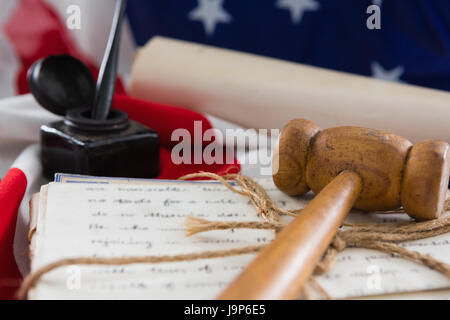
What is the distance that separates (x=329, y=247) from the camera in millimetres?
568

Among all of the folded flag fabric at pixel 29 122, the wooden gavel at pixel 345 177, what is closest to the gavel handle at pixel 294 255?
the wooden gavel at pixel 345 177

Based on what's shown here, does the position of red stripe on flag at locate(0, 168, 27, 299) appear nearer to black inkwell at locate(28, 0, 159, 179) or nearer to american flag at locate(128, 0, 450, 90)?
black inkwell at locate(28, 0, 159, 179)

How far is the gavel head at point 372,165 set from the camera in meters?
0.62

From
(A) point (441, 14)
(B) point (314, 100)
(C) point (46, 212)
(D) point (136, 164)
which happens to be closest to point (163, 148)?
(D) point (136, 164)

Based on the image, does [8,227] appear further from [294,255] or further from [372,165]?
[372,165]

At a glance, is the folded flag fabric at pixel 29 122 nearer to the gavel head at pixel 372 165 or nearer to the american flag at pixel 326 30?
the gavel head at pixel 372 165

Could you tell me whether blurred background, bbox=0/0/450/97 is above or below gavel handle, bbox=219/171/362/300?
above

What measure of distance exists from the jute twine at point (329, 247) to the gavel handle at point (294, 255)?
32mm

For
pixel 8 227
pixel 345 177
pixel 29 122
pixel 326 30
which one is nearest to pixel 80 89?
pixel 29 122

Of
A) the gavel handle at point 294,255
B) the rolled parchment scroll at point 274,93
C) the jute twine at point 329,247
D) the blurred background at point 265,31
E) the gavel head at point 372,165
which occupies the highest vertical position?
the blurred background at point 265,31

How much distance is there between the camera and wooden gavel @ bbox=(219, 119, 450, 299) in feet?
1.66

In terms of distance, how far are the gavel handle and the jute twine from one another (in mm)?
32

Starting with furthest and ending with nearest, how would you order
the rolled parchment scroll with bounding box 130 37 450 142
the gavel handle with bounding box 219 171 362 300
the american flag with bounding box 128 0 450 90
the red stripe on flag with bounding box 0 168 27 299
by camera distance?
the american flag with bounding box 128 0 450 90 < the rolled parchment scroll with bounding box 130 37 450 142 < the red stripe on flag with bounding box 0 168 27 299 < the gavel handle with bounding box 219 171 362 300

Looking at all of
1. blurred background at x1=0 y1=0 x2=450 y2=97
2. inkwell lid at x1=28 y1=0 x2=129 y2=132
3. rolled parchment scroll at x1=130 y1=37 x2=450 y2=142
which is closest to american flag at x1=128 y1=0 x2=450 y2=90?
blurred background at x1=0 y1=0 x2=450 y2=97
